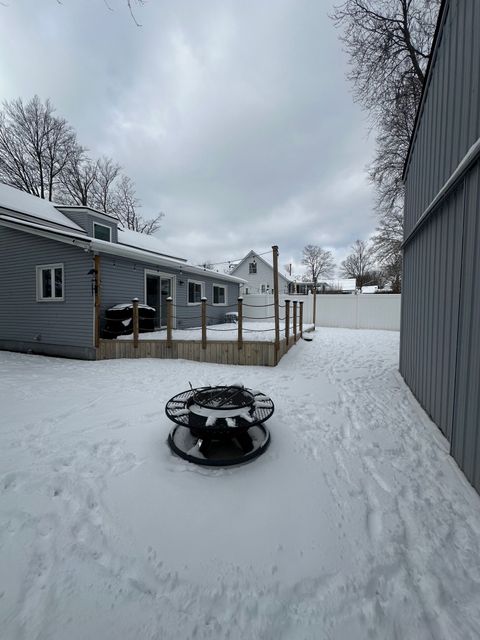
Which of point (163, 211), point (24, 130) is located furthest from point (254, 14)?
point (163, 211)

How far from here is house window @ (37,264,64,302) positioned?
794 centimetres

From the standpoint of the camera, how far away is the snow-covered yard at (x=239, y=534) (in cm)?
128

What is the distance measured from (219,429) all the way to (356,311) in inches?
536

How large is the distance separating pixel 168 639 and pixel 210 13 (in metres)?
7.78

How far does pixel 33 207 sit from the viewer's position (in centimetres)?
1028

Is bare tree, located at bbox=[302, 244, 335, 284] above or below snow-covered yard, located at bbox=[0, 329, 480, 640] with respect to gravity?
above

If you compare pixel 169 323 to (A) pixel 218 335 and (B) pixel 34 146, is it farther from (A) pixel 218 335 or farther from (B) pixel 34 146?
(B) pixel 34 146

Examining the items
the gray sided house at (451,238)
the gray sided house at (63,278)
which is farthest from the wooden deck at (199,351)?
the gray sided house at (451,238)

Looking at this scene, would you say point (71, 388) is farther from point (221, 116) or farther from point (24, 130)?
point (24, 130)

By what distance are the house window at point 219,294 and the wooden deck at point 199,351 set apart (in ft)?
22.9

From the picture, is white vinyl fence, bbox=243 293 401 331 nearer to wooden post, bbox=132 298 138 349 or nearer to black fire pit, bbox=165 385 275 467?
wooden post, bbox=132 298 138 349

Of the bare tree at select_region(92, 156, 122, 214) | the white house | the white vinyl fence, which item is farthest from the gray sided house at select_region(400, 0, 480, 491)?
the white house

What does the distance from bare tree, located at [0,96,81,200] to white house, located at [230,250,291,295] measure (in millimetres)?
16642

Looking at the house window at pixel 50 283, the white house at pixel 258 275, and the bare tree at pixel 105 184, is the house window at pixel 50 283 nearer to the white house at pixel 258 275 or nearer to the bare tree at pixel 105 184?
the bare tree at pixel 105 184
